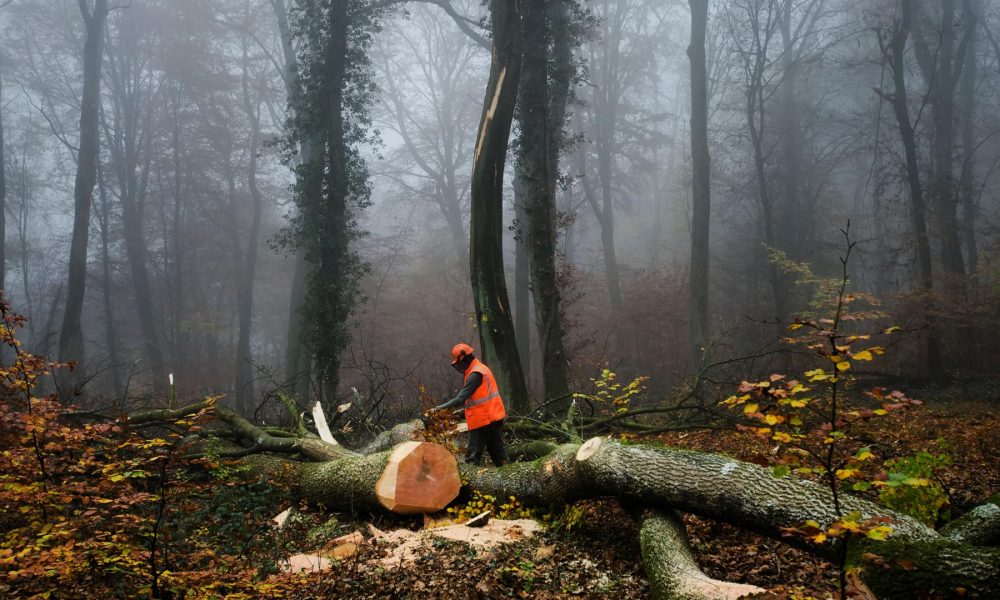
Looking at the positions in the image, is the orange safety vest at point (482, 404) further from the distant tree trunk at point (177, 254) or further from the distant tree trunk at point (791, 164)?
the distant tree trunk at point (177, 254)

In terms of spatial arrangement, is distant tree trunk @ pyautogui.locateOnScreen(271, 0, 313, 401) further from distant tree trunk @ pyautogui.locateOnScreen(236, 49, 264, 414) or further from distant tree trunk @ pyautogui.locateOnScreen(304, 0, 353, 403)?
distant tree trunk @ pyautogui.locateOnScreen(236, 49, 264, 414)

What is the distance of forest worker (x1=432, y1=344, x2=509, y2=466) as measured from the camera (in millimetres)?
6570

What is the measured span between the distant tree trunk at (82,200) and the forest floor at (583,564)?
14239mm

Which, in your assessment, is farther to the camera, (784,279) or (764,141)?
(764,141)

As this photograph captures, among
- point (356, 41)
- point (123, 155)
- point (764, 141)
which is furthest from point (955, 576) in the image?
point (123, 155)

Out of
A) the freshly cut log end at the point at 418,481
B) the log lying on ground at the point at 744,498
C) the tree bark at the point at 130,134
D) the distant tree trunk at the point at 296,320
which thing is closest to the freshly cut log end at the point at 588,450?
the log lying on ground at the point at 744,498

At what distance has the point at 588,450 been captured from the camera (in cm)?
487

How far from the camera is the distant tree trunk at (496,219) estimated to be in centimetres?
937

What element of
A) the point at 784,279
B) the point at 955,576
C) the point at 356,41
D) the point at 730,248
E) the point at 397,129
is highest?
the point at 397,129

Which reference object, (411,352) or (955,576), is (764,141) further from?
(955,576)

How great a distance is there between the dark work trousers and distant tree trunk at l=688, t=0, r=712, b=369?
9838mm

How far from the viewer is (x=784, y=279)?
61.5 ft

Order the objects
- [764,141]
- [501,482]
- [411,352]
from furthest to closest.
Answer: [764,141], [411,352], [501,482]

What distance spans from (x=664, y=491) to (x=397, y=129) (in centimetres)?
2540
